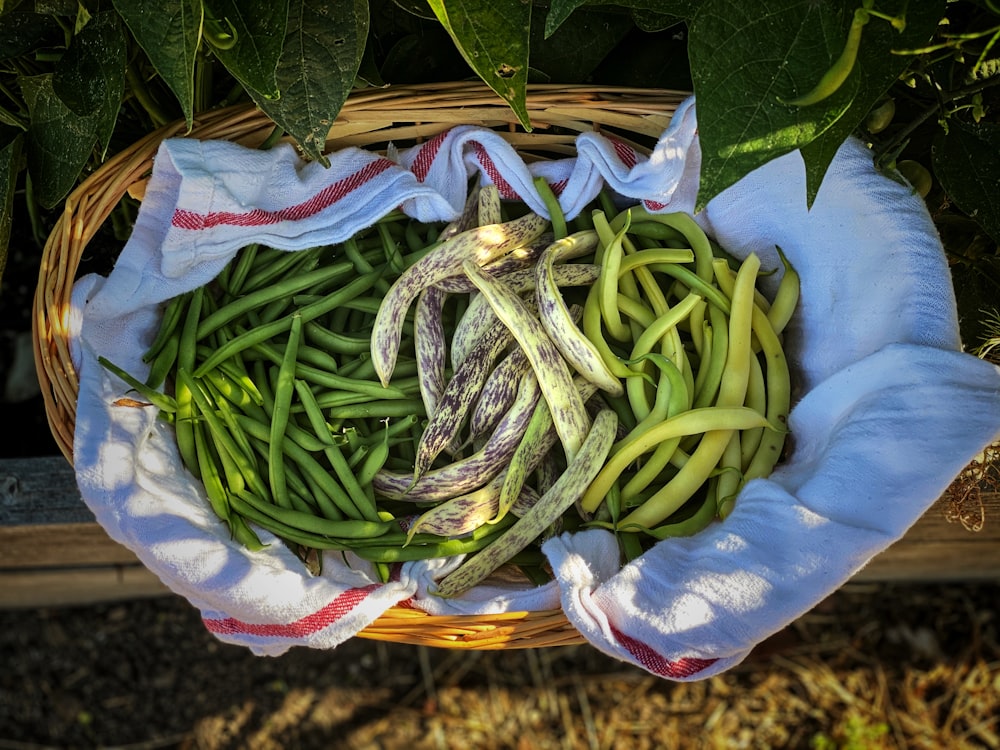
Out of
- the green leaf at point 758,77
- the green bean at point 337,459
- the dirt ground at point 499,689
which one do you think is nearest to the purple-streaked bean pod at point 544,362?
the green bean at point 337,459

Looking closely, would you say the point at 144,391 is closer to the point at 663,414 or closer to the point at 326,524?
the point at 326,524

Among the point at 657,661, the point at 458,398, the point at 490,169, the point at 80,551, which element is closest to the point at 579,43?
the point at 490,169

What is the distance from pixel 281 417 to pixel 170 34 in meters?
0.41

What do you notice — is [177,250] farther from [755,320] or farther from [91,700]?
[91,700]

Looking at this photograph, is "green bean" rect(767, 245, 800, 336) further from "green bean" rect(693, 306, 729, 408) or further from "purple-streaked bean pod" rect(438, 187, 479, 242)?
"purple-streaked bean pod" rect(438, 187, 479, 242)

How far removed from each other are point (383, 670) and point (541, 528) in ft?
2.16

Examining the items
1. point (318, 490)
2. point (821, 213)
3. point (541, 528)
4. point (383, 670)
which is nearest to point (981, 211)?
point (821, 213)

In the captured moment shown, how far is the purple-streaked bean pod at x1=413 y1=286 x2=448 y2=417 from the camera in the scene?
953 millimetres

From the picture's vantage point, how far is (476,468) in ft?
3.07

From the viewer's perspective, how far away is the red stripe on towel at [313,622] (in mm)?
877

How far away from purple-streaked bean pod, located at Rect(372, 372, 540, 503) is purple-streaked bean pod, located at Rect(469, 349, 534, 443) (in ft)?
0.03

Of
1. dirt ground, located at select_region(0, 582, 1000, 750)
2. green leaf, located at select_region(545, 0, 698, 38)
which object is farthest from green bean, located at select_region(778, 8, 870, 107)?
dirt ground, located at select_region(0, 582, 1000, 750)

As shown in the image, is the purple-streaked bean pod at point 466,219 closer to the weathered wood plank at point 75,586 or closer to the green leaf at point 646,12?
the green leaf at point 646,12

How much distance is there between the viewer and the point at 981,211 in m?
0.79
